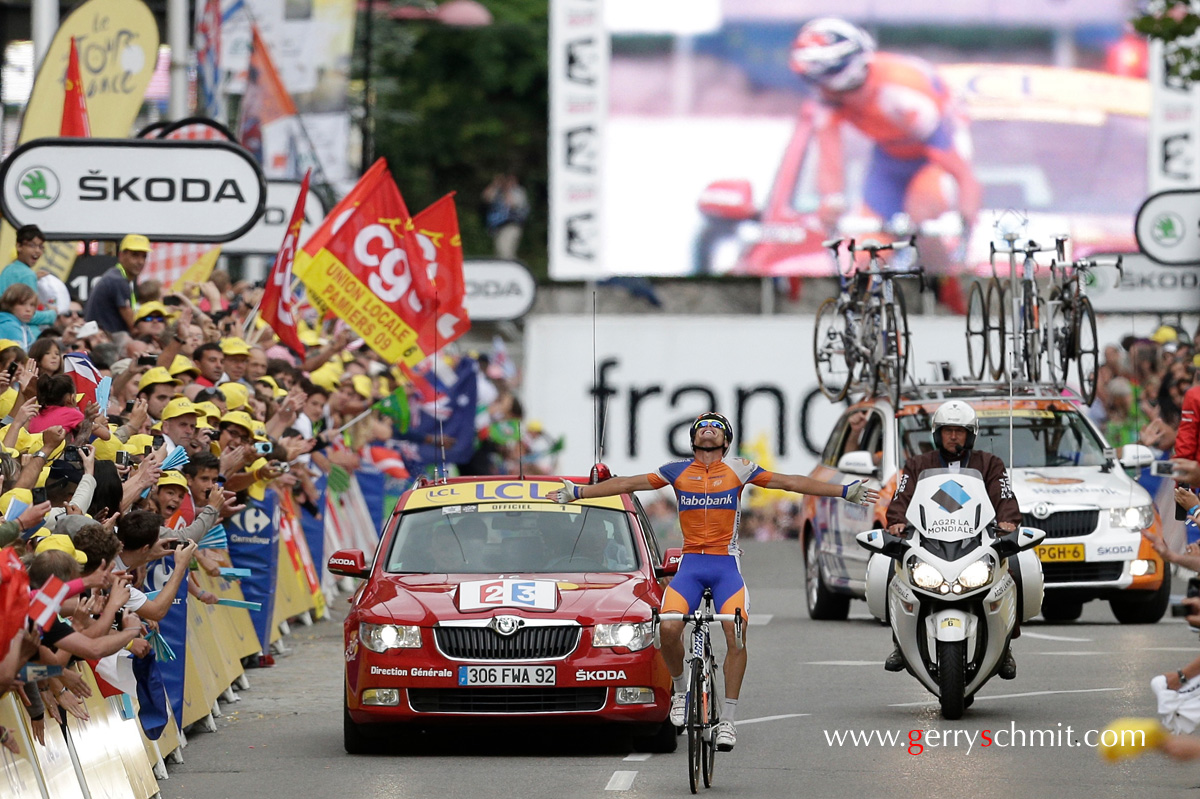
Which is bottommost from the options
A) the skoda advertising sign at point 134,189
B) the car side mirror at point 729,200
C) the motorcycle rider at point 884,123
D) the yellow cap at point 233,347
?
the yellow cap at point 233,347

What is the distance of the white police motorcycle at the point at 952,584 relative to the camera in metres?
13.3

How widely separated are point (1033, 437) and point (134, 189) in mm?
7681

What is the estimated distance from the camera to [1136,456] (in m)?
17.2

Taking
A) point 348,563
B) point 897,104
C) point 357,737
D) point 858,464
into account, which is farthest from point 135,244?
point 897,104

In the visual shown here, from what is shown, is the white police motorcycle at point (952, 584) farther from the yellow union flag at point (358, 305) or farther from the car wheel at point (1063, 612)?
the yellow union flag at point (358, 305)

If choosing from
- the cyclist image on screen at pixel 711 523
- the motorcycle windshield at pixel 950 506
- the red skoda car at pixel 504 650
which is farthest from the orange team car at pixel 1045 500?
the cyclist image on screen at pixel 711 523

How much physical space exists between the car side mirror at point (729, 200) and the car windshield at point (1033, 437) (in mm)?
22520

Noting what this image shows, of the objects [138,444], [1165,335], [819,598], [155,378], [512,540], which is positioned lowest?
[819,598]

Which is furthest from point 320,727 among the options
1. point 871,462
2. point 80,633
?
point 871,462

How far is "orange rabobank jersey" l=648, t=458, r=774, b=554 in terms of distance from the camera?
39.4ft

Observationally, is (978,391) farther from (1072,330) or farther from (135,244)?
(135,244)

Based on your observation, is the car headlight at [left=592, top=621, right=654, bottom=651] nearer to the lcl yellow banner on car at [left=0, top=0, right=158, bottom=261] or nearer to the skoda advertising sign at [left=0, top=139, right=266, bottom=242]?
the skoda advertising sign at [left=0, top=139, right=266, bottom=242]

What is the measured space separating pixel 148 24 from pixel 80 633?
11936 millimetres

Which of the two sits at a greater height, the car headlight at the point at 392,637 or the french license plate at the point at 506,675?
the car headlight at the point at 392,637
